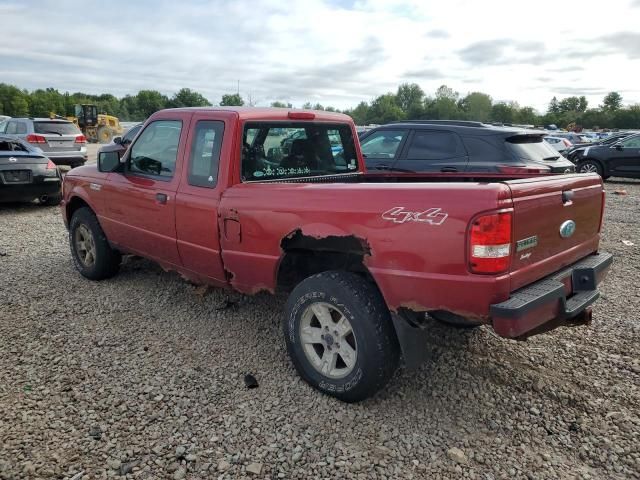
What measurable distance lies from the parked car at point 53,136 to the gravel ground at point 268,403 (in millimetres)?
11291

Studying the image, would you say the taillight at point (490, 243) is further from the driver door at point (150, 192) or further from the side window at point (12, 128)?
the side window at point (12, 128)

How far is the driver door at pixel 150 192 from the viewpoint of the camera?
410 cm

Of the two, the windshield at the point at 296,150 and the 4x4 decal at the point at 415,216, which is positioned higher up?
the windshield at the point at 296,150

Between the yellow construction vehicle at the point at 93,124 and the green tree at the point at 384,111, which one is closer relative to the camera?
the yellow construction vehicle at the point at 93,124

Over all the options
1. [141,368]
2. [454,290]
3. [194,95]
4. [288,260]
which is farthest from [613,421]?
[194,95]

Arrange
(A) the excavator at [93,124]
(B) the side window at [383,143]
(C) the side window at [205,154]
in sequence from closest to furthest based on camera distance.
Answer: (C) the side window at [205,154] < (B) the side window at [383,143] < (A) the excavator at [93,124]

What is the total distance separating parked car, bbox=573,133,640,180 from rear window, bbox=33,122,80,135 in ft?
51.7

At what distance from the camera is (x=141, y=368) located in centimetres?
353

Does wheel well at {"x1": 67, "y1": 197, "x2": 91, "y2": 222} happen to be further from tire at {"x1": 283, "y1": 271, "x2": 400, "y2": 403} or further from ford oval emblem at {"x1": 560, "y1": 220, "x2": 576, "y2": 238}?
ford oval emblem at {"x1": 560, "y1": 220, "x2": 576, "y2": 238}

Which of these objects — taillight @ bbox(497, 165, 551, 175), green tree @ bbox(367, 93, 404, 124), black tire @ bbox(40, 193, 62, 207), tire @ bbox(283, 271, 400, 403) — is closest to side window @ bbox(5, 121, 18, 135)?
black tire @ bbox(40, 193, 62, 207)

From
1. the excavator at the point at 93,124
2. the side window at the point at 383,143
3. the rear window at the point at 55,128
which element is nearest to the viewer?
the side window at the point at 383,143

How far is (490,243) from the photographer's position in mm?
2484

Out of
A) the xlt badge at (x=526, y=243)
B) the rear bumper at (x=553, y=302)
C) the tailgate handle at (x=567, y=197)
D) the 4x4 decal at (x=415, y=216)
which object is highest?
the tailgate handle at (x=567, y=197)

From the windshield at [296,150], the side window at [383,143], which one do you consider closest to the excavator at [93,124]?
the side window at [383,143]
